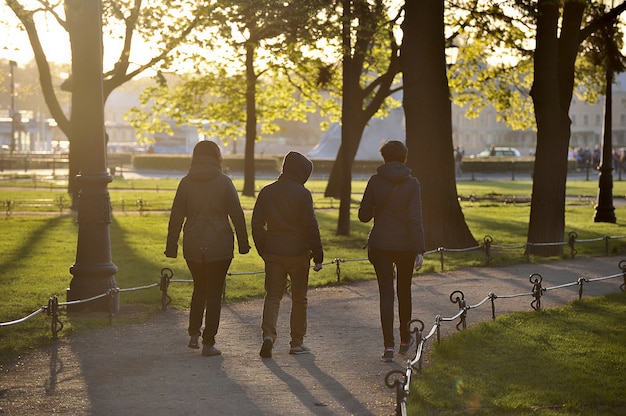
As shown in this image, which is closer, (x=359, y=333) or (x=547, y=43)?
(x=359, y=333)

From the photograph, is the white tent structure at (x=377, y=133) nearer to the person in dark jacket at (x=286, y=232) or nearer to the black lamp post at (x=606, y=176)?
the black lamp post at (x=606, y=176)

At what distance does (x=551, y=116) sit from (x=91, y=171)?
30.5ft

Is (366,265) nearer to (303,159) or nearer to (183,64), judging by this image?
(303,159)

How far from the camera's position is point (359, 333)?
10.1 meters

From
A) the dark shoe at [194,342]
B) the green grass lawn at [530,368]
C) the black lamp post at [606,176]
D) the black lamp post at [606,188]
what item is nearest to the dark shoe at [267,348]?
the dark shoe at [194,342]

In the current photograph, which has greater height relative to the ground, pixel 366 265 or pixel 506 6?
pixel 506 6

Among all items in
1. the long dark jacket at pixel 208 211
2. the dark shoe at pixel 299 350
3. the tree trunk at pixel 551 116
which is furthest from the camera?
the tree trunk at pixel 551 116

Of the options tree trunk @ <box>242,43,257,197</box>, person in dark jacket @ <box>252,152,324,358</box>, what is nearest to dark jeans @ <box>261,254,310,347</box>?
person in dark jacket @ <box>252,152,324,358</box>

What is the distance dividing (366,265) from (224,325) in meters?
6.22

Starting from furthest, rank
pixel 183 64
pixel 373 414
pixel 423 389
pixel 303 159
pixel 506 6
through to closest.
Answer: pixel 183 64 < pixel 506 6 < pixel 303 159 < pixel 423 389 < pixel 373 414

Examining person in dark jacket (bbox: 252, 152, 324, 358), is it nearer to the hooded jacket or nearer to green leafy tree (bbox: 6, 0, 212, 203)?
the hooded jacket

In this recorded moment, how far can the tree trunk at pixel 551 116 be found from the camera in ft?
58.2

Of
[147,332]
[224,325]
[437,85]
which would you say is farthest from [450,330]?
[437,85]

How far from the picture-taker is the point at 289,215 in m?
8.67
